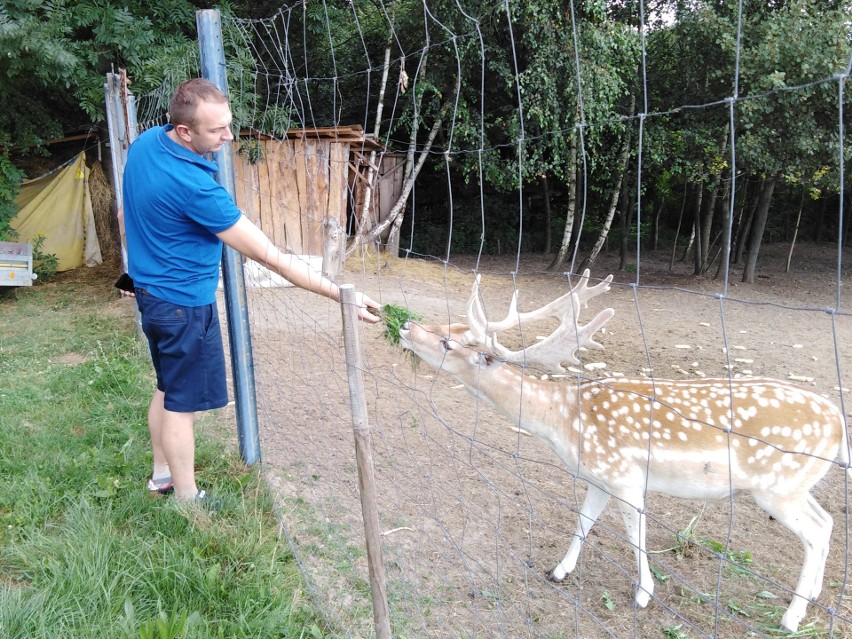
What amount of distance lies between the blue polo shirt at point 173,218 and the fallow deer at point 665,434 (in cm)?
97

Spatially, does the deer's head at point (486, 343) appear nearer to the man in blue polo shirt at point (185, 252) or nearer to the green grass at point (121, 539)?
the man in blue polo shirt at point (185, 252)

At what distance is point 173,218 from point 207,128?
36 cm

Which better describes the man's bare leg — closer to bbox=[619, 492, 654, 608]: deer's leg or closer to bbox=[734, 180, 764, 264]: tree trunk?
bbox=[619, 492, 654, 608]: deer's leg

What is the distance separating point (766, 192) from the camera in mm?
11039

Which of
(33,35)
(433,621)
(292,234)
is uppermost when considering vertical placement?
(33,35)

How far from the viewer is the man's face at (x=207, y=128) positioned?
2.46 metres

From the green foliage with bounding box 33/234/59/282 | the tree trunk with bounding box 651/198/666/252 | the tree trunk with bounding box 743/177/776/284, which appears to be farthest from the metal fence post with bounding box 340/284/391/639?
the tree trunk with bounding box 651/198/666/252

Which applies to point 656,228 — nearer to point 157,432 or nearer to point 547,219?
point 547,219

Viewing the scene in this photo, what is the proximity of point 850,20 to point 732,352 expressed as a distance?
16.3 feet

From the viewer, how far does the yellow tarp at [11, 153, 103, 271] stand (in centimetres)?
1060

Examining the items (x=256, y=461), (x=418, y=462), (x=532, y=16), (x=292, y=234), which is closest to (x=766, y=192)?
(x=532, y=16)

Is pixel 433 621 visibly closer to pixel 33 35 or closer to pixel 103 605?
pixel 103 605

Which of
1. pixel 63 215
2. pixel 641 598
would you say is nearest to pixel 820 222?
pixel 63 215

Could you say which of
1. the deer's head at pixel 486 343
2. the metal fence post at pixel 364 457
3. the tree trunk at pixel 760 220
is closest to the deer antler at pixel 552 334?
the deer's head at pixel 486 343
